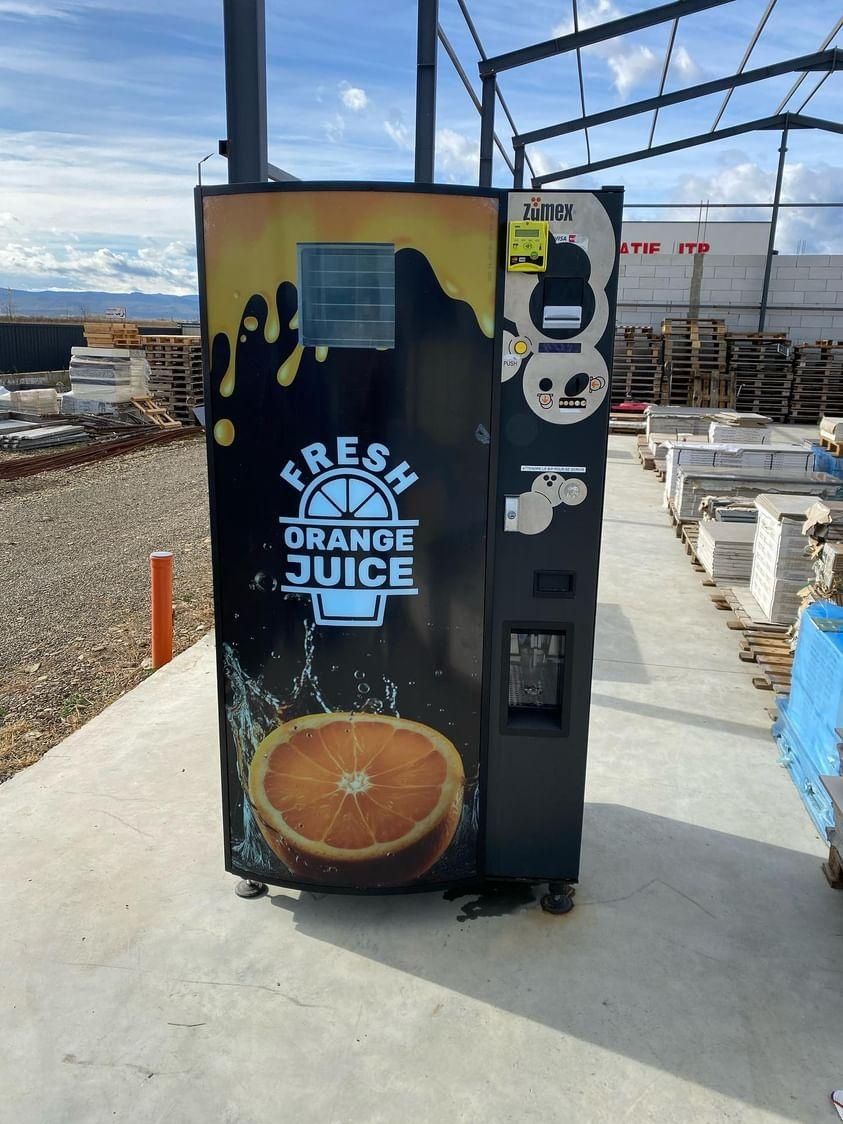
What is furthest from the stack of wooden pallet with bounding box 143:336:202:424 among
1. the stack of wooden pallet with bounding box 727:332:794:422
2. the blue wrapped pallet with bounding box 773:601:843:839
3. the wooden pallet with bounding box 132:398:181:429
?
the blue wrapped pallet with bounding box 773:601:843:839

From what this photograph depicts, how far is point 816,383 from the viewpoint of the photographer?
21.0 metres

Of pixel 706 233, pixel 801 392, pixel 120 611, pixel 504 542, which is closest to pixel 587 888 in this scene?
pixel 504 542

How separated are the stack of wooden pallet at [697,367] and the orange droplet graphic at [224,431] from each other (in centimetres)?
1962

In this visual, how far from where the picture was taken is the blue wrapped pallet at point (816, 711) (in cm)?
357

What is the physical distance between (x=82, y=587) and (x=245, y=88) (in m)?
5.64

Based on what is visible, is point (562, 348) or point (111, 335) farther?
point (111, 335)

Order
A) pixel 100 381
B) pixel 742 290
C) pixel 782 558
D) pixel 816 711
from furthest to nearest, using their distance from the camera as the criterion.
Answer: pixel 742 290, pixel 100 381, pixel 782 558, pixel 816 711

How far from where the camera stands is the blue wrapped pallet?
141 inches

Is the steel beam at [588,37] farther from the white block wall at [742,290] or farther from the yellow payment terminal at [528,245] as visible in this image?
the white block wall at [742,290]

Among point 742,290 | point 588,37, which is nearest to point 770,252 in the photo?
point 742,290

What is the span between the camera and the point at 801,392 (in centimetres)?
2108

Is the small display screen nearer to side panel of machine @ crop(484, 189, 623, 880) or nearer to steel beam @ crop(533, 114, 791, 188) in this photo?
side panel of machine @ crop(484, 189, 623, 880)

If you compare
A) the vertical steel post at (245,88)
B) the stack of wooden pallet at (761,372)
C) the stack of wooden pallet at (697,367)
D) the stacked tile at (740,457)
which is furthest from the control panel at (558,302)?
the stack of wooden pallet at (761,372)

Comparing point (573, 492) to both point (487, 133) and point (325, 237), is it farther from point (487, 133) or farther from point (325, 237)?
point (487, 133)
